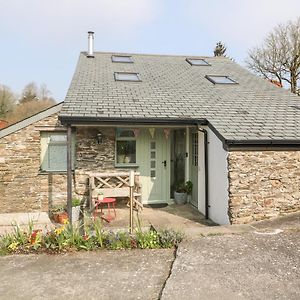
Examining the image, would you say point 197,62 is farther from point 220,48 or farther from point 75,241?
point 220,48

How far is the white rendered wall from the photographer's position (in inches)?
283

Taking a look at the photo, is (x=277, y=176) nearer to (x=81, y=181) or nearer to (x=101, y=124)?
(x=101, y=124)

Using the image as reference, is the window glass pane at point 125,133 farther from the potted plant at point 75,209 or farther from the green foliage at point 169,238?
the green foliage at point 169,238

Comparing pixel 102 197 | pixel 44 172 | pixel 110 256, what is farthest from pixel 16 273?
pixel 44 172

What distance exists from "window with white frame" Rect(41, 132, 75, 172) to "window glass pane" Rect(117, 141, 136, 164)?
1.68 meters

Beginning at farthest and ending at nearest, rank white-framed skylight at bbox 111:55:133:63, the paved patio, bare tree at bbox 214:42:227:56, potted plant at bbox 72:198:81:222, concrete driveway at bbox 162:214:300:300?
bare tree at bbox 214:42:227:56
white-framed skylight at bbox 111:55:133:63
potted plant at bbox 72:198:81:222
the paved patio
concrete driveway at bbox 162:214:300:300

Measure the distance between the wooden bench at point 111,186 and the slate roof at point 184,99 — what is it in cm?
182

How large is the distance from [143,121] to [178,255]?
424 centimetres

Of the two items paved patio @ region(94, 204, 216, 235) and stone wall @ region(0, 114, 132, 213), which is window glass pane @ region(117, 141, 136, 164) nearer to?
stone wall @ region(0, 114, 132, 213)

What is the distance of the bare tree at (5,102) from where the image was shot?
1184 inches

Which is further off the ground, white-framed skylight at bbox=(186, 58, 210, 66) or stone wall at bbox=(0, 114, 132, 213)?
white-framed skylight at bbox=(186, 58, 210, 66)

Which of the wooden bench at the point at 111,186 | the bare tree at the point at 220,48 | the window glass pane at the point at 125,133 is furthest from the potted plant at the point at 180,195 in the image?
the bare tree at the point at 220,48

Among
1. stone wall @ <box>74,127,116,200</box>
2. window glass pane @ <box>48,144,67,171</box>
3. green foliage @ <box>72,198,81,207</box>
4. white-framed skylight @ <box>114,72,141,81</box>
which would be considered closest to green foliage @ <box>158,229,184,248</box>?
green foliage @ <box>72,198,81,207</box>

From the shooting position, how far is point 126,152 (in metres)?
9.73
